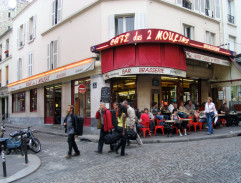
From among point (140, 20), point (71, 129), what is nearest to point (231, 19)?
point (140, 20)

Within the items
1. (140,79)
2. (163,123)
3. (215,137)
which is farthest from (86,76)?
(215,137)

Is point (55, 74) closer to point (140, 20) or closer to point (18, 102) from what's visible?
point (140, 20)

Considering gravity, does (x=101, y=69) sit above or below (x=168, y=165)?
above

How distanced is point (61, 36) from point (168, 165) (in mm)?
13416

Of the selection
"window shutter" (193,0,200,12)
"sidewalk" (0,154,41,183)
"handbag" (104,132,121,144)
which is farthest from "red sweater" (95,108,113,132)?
"window shutter" (193,0,200,12)

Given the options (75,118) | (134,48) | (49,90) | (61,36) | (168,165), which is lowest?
(168,165)

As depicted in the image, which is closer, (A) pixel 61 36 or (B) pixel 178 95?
(B) pixel 178 95

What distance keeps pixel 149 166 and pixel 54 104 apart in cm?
1318

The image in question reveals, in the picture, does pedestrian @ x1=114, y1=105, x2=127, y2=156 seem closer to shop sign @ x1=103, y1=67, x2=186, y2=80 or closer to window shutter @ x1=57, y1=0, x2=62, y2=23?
shop sign @ x1=103, y1=67, x2=186, y2=80

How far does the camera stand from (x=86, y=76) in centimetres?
1445

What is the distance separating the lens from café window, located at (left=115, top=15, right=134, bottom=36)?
13473mm

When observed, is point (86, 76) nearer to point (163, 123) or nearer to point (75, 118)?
point (163, 123)

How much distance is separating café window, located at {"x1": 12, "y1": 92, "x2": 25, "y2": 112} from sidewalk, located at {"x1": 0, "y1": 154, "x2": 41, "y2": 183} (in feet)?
52.0

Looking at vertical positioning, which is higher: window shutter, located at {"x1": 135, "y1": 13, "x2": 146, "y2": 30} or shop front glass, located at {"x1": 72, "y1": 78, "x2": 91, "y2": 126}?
window shutter, located at {"x1": 135, "y1": 13, "x2": 146, "y2": 30}
